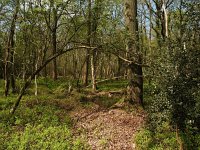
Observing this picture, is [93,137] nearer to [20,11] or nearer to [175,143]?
[175,143]

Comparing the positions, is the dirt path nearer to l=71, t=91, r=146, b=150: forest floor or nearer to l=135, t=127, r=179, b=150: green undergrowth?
l=71, t=91, r=146, b=150: forest floor

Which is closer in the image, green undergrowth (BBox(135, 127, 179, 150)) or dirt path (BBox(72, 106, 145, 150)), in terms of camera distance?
green undergrowth (BBox(135, 127, 179, 150))

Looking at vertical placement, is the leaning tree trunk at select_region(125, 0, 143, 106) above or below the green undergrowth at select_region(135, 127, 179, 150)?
above

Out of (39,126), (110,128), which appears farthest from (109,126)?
(39,126)

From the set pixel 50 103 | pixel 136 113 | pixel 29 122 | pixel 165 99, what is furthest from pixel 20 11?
pixel 165 99

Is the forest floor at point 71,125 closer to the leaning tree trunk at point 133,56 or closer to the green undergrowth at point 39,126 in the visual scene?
Answer: the green undergrowth at point 39,126

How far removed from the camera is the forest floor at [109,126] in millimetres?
11547

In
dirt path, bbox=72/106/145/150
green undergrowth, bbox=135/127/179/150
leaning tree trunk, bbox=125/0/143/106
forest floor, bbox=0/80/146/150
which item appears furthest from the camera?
leaning tree trunk, bbox=125/0/143/106

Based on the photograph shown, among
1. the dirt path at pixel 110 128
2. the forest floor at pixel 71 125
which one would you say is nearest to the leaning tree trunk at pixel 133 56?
the forest floor at pixel 71 125

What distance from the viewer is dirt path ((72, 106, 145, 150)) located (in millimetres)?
11508

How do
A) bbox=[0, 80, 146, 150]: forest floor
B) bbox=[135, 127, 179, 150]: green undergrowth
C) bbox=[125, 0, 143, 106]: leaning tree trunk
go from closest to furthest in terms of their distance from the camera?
bbox=[135, 127, 179, 150]: green undergrowth, bbox=[0, 80, 146, 150]: forest floor, bbox=[125, 0, 143, 106]: leaning tree trunk

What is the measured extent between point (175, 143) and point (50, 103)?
7917 millimetres

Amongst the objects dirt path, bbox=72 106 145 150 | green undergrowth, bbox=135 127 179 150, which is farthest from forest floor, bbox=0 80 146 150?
green undergrowth, bbox=135 127 179 150

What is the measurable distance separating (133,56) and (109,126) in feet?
11.2
